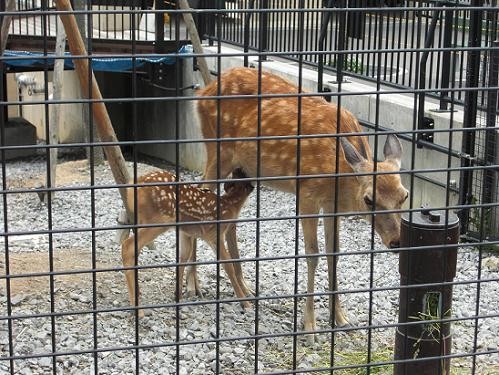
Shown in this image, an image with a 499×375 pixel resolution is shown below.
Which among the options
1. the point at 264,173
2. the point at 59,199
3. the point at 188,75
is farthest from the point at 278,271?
the point at 188,75

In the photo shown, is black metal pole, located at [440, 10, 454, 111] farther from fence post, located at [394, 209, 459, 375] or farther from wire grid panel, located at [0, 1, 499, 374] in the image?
fence post, located at [394, 209, 459, 375]

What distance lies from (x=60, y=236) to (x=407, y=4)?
470 centimetres

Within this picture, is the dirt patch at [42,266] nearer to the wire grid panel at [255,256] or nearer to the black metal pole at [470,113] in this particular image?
the wire grid panel at [255,256]

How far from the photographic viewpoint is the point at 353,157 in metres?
5.53

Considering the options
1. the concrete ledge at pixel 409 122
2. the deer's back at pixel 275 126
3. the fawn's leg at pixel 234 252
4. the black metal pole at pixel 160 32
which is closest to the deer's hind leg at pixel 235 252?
the fawn's leg at pixel 234 252

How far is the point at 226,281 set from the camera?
7883mm

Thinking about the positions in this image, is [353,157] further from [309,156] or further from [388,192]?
[309,156]

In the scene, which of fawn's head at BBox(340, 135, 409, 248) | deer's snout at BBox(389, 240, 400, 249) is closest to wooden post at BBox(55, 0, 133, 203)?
fawn's head at BBox(340, 135, 409, 248)

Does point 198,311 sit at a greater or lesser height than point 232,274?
lesser

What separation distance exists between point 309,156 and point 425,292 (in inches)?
95.3

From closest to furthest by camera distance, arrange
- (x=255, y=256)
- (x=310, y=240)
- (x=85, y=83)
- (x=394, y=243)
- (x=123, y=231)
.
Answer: (x=255, y=256) → (x=85, y=83) → (x=394, y=243) → (x=310, y=240) → (x=123, y=231)

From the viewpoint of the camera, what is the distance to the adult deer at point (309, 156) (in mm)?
6250

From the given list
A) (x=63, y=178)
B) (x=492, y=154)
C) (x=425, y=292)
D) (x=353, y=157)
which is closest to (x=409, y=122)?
(x=492, y=154)

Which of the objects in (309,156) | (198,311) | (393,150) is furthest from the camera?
(198,311)
